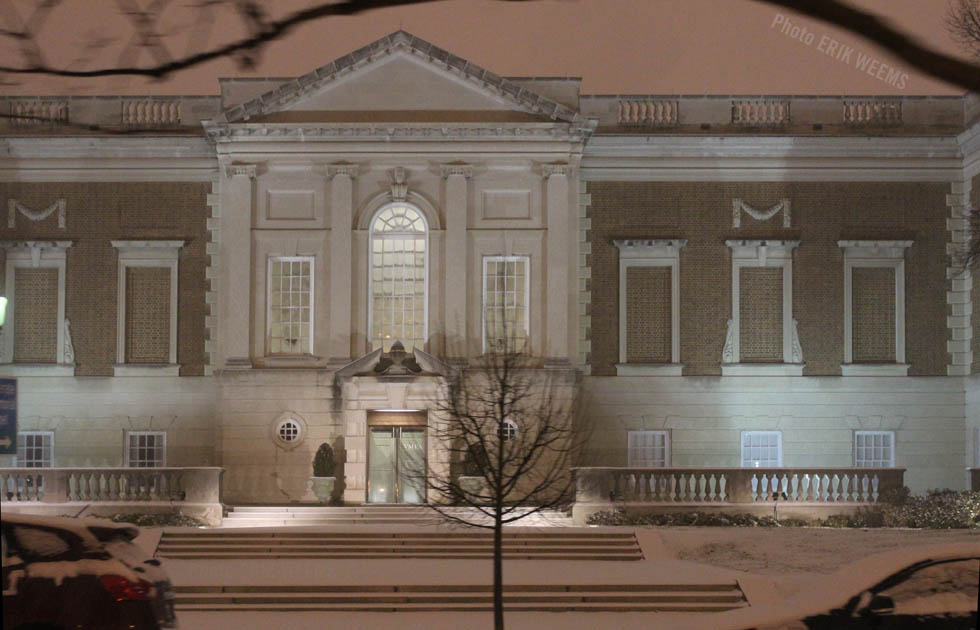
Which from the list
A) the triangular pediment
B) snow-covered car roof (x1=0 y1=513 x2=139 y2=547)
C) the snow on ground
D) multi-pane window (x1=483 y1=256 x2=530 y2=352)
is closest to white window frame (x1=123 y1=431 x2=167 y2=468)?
the triangular pediment

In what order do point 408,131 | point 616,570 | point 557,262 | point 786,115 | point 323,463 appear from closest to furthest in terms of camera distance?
point 616,570 → point 323,463 → point 557,262 → point 408,131 → point 786,115

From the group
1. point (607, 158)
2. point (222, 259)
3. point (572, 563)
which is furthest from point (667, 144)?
point (572, 563)

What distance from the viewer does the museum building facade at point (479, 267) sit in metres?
37.2

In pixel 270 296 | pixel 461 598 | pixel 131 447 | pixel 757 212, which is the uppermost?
pixel 757 212

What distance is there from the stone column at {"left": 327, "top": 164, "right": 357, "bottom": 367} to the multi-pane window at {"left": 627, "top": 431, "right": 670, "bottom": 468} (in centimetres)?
816

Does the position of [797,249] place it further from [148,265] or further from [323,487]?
[148,265]

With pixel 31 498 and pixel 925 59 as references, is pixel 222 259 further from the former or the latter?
pixel 925 59

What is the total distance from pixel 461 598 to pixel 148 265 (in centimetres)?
1867

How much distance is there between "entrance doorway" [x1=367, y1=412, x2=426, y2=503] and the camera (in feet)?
119

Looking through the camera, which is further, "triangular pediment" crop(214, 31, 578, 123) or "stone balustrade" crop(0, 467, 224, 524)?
"triangular pediment" crop(214, 31, 578, 123)

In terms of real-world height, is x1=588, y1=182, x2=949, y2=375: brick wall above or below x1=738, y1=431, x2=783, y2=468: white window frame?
above

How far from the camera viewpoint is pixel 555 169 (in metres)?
37.5

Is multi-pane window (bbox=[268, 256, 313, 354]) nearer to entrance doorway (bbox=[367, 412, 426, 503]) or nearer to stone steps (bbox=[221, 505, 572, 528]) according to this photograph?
entrance doorway (bbox=[367, 412, 426, 503])

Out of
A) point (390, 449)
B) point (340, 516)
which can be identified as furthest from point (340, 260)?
point (340, 516)
